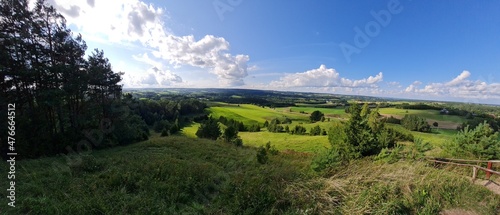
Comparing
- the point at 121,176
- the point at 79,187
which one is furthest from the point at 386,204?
the point at 79,187

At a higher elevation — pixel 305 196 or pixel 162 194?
pixel 305 196

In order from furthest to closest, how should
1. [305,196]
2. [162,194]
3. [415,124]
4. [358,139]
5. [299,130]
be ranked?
[299,130], [415,124], [358,139], [162,194], [305,196]

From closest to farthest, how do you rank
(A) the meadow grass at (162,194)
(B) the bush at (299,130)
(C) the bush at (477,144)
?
(A) the meadow grass at (162,194) < (C) the bush at (477,144) < (B) the bush at (299,130)

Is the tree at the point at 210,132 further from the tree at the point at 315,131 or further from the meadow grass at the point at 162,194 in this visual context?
the meadow grass at the point at 162,194

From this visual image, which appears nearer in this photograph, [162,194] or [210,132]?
[162,194]

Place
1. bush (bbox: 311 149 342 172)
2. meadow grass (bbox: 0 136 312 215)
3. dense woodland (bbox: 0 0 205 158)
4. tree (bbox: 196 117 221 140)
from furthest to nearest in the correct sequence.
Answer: tree (bbox: 196 117 221 140) → dense woodland (bbox: 0 0 205 158) → bush (bbox: 311 149 342 172) → meadow grass (bbox: 0 136 312 215)

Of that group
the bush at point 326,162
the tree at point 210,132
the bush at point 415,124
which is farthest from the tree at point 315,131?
the bush at point 326,162

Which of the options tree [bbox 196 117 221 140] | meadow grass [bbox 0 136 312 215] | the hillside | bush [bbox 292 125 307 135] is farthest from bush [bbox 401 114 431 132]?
meadow grass [bbox 0 136 312 215]

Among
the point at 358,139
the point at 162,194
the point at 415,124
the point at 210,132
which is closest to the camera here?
the point at 162,194

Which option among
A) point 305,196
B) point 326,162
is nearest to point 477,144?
point 326,162

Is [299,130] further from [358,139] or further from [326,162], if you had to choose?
[326,162]

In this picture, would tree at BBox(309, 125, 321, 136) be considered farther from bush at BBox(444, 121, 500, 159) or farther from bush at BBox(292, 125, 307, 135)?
bush at BBox(444, 121, 500, 159)

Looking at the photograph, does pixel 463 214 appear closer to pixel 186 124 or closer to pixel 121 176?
pixel 121 176

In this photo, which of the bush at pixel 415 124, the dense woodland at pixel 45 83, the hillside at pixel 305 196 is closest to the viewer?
the hillside at pixel 305 196
